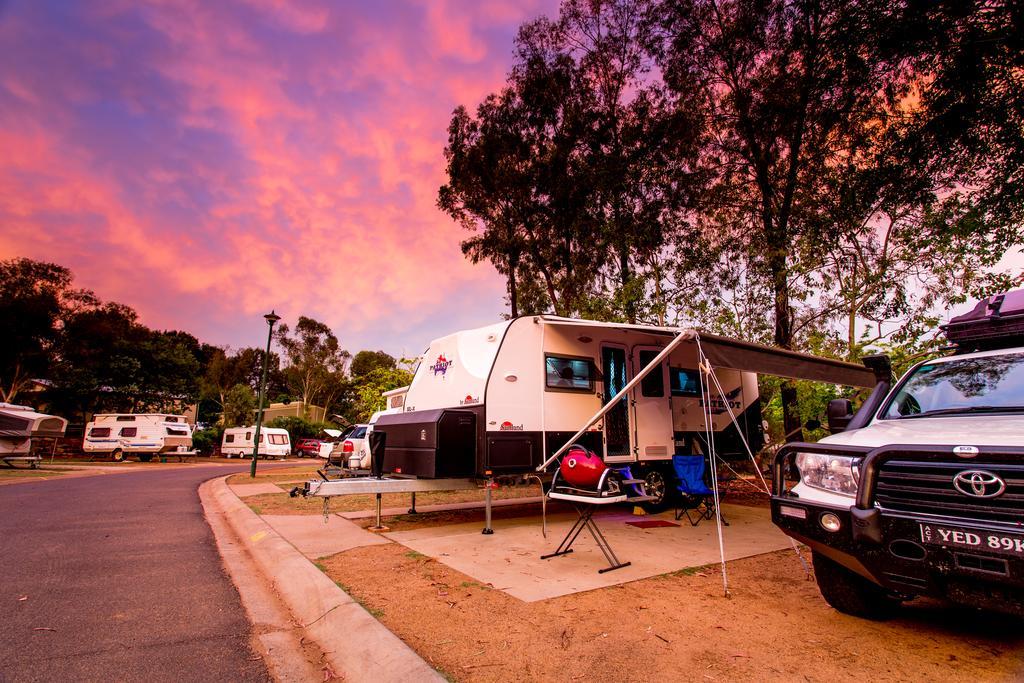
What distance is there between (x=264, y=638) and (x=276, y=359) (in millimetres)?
70809

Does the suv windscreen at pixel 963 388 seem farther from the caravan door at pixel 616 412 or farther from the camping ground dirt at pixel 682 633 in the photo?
the caravan door at pixel 616 412

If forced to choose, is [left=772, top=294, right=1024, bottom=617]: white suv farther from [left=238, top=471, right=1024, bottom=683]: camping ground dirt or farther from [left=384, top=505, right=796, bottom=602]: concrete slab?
[left=384, top=505, right=796, bottom=602]: concrete slab

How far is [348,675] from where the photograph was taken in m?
3.08

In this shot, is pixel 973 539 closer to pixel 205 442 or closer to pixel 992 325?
pixel 992 325

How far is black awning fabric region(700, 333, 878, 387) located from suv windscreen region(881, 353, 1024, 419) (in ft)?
3.70

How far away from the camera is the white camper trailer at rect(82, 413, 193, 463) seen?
91.5 feet

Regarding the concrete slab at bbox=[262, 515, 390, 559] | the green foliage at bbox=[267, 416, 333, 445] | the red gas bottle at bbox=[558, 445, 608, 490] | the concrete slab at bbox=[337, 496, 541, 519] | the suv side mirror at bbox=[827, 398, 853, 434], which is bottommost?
the concrete slab at bbox=[337, 496, 541, 519]

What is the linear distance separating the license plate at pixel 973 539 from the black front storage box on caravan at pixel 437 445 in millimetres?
5292

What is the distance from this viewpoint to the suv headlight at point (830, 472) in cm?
331

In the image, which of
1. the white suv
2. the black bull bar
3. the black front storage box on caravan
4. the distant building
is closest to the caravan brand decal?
the black front storage box on caravan

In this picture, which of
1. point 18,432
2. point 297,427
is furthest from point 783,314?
point 297,427

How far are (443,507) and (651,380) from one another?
4641mm

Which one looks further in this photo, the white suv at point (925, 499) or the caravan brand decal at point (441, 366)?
the caravan brand decal at point (441, 366)

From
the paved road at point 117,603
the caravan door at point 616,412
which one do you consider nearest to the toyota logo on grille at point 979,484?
the paved road at point 117,603
